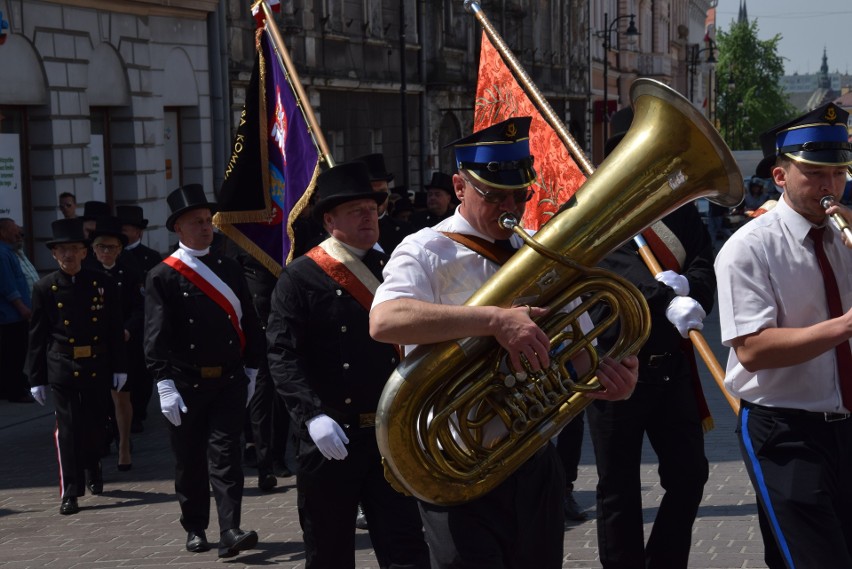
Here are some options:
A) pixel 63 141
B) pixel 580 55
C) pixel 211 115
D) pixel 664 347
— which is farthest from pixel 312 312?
pixel 580 55

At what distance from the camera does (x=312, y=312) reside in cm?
627

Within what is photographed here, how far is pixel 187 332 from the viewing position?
828 cm

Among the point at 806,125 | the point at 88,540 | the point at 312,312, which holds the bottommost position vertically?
the point at 88,540

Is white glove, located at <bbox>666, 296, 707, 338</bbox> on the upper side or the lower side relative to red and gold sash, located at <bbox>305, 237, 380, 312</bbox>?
lower

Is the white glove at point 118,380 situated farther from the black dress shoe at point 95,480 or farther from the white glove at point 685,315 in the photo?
the white glove at point 685,315

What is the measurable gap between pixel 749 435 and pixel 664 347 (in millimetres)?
1444

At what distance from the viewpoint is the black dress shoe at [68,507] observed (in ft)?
30.3

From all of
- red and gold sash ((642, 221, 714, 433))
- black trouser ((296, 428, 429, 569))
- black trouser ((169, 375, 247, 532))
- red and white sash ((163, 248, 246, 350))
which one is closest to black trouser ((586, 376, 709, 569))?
red and gold sash ((642, 221, 714, 433))

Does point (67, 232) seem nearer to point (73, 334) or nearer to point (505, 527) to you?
point (73, 334)

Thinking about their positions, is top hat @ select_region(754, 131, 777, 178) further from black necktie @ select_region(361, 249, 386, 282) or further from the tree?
the tree

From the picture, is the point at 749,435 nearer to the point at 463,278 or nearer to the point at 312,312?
the point at 463,278

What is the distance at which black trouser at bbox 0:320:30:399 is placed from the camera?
1379 cm

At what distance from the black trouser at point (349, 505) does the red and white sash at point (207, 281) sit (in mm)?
2395

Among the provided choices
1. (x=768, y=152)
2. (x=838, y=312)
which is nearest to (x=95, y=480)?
(x=768, y=152)
